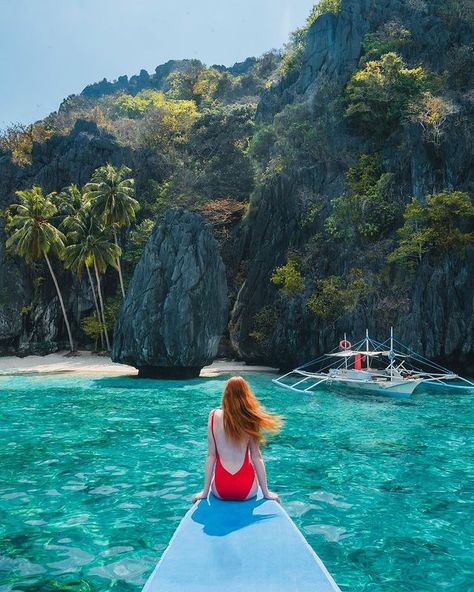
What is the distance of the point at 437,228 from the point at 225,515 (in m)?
30.5

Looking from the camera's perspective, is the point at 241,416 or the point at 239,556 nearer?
the point at 239,556

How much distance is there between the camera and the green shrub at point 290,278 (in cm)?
3872

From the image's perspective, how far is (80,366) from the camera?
41.3 meters

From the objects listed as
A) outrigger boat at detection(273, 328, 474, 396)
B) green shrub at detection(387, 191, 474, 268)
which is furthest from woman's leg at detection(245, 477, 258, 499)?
green shrub at detection(387, 191, 474, 268)

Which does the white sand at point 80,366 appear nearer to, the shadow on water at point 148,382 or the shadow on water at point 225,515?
the shadow on water at point 148,382

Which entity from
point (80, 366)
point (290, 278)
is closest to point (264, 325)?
point (290, 278)

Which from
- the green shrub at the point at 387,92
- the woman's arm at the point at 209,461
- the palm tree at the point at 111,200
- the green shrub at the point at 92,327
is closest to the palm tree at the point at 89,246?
the palm tree at the point at 111,200

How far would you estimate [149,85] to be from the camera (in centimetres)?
12406

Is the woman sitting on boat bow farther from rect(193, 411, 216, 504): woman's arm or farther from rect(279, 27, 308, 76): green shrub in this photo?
rect(279, 27, 308, 76): green shrub

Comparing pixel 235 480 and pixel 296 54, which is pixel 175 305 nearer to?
pixel 235 480

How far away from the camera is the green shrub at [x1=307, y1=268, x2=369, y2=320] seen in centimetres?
3509

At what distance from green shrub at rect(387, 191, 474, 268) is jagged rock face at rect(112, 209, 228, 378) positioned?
475 inches

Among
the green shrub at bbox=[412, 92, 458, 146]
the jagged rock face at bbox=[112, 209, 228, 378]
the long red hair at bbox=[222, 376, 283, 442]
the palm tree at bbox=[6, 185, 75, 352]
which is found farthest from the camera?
the palm tree at bbox=[6, 185, 75, 352]

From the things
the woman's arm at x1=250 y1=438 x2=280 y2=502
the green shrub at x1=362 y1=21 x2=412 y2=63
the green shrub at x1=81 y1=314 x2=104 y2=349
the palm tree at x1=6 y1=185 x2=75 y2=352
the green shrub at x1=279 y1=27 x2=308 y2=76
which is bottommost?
the woman's arm at x1=250 y1=438 x2=280 y2=502
